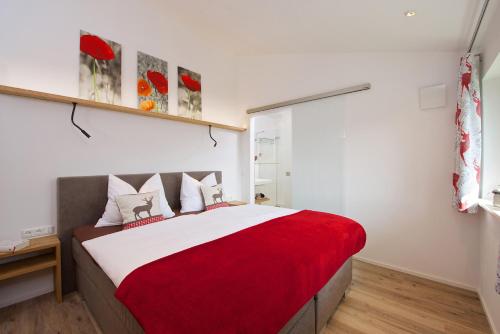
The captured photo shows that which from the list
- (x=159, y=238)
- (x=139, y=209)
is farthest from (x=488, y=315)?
(x=139, y=209)

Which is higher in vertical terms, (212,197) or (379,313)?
(212,197)

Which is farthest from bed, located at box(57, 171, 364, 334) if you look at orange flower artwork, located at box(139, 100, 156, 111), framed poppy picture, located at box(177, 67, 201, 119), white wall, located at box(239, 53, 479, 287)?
framed poppy picture, located at box(177, 67, 201, 119)

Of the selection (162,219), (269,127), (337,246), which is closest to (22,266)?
(162,219)

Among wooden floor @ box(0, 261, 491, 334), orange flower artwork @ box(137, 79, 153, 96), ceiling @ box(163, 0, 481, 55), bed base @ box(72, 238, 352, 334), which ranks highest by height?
ceiling @ box(163, 0, 481, 55)

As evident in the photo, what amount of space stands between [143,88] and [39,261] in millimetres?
1918

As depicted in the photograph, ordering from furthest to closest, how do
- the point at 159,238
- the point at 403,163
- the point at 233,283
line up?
the point at 403,163
the point at 159,238
the point at 233,283

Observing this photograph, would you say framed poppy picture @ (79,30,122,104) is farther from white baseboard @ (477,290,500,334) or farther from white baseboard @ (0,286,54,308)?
white baseboard @ (477,290,500,334)

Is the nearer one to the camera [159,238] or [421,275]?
[159,238]

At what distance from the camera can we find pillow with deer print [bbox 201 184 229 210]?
8.70 feet

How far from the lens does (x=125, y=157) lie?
2.43 meters

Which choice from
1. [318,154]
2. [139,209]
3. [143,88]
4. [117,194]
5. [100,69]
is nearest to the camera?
[139,209]

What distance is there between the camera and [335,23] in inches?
86.9

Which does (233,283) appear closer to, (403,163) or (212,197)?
(212,197)

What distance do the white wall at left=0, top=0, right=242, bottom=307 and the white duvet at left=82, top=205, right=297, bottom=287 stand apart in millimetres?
831
